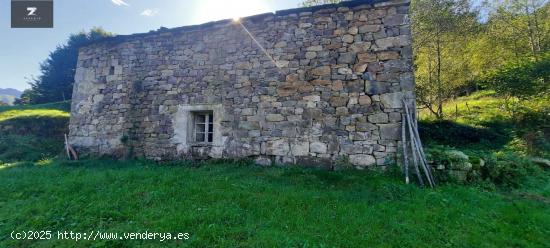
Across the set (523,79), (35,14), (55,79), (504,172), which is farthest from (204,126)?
(55,79)

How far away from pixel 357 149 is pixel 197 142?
4045 mm

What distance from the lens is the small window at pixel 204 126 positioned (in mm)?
7184

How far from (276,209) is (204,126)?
408 centimetres

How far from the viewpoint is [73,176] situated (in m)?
5.93

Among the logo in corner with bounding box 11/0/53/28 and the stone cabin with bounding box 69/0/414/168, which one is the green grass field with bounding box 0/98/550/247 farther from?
the logo in corner with bounding box 11/0/53/28

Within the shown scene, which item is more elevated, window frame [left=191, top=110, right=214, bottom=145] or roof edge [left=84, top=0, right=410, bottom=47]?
roof edge [left=84, top=0, right=410, bottom=47]

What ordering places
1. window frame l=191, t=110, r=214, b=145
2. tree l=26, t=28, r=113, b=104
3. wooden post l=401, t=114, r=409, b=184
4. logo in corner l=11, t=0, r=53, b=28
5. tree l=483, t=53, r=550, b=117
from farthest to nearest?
tree l=26, t=28, r=113, b=104 → tree l=483, t=53, r=550, b=117 → logo in corner l=11, t=0, r=53, b=28 → window frame l=191, t=110, r=214, b=145 → wooden post l=401, t=114, r=409, b=184

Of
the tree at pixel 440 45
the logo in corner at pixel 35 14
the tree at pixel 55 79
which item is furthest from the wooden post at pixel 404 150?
the tree at pixel 55 79

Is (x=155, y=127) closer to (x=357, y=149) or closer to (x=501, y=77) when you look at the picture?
(x=357, y=149)

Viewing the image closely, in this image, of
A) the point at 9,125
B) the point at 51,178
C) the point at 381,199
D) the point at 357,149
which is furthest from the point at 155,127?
the point at 9,125

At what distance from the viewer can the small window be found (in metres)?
7.18

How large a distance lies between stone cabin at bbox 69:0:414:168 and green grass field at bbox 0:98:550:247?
89 centimetres

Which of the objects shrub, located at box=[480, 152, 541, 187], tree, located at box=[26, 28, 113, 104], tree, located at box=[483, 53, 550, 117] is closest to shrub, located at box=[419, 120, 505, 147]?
tree, located at box=[483, 53, 550, 117]

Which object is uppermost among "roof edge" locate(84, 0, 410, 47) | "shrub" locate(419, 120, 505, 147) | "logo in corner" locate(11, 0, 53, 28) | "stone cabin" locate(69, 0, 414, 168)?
"logo in corner" locate(11, 0, 53, 28)
